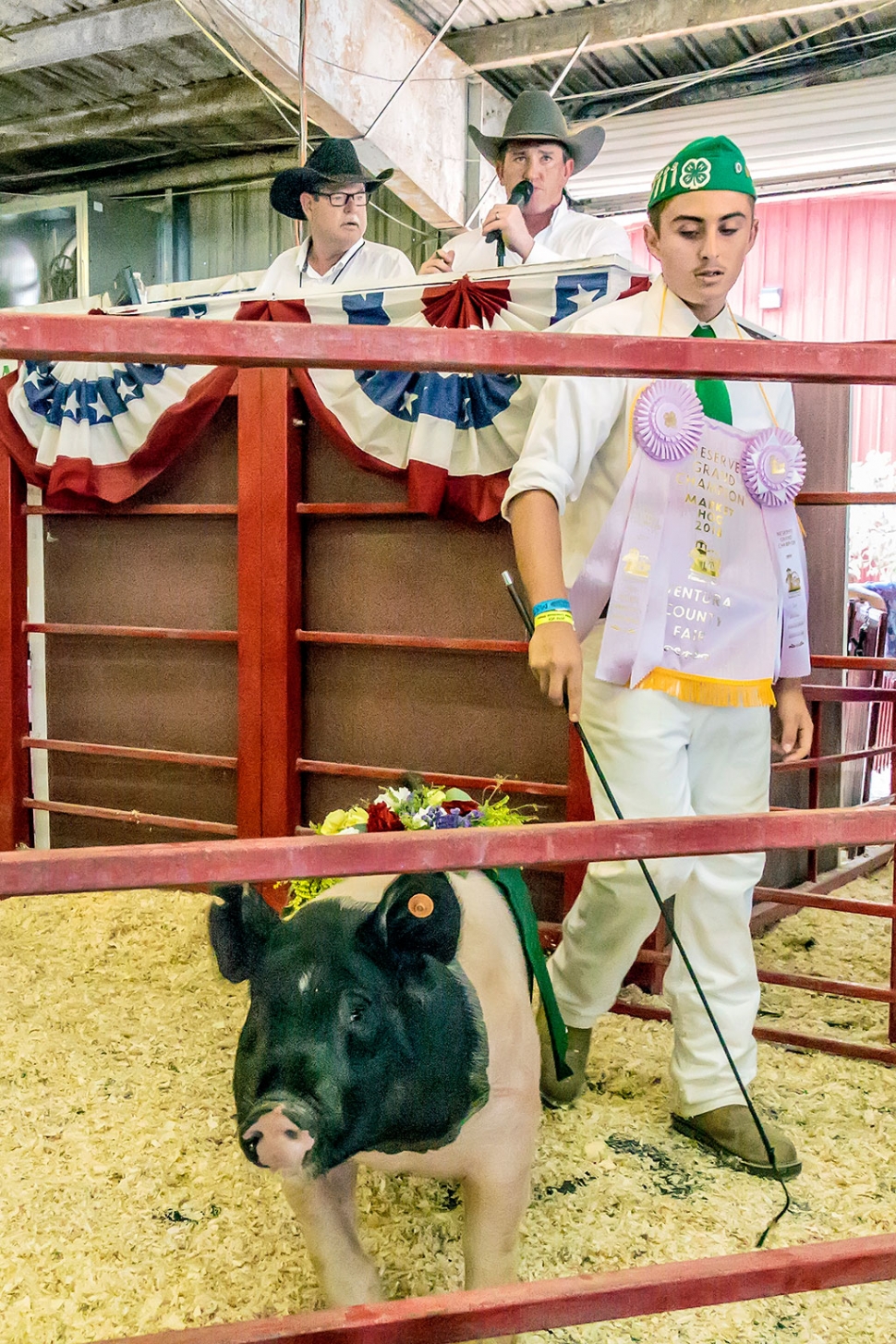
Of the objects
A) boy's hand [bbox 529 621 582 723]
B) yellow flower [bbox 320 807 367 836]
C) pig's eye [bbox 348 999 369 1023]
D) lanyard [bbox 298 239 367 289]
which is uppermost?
lanyard [bbox 298 239 367 289]

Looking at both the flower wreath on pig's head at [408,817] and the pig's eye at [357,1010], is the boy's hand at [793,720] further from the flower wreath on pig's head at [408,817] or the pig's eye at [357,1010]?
the pig's eye at [357,1010]

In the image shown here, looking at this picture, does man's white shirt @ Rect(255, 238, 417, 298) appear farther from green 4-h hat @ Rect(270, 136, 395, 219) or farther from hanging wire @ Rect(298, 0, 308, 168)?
hanging wire @ Rect(298, 0, 308, 168)

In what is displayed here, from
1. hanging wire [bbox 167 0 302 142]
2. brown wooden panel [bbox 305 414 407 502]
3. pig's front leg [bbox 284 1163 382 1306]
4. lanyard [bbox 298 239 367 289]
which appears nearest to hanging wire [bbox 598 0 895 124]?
hanging wire [bbox 167 0 302 142]

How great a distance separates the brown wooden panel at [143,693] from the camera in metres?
3.62

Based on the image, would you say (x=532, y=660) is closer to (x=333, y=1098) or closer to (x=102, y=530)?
(x=333, y=1098)

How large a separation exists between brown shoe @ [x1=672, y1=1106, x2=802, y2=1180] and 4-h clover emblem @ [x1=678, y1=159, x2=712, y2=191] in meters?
1.57

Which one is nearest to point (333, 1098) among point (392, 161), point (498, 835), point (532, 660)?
point (498, 835)

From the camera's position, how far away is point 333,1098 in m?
1.31

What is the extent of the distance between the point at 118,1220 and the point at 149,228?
23.7 ft

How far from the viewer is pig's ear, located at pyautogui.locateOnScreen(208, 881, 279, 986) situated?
1.42 metres

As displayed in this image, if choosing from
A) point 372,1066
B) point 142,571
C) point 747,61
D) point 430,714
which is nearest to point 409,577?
point 430,714

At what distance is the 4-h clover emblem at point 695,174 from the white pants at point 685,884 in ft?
2.62

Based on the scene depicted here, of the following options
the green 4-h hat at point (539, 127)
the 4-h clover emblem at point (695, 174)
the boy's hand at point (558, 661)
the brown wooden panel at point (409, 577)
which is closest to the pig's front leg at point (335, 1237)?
the boy's hand at point (558, 661)

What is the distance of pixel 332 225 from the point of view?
143 inches
